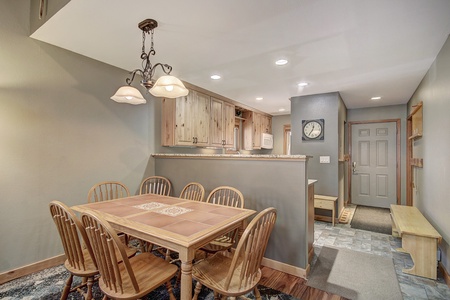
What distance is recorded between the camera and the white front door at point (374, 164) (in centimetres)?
511

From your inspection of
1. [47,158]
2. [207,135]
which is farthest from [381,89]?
[47,158]

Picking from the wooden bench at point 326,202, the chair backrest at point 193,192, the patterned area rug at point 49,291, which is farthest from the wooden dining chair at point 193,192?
the wooden bench at point 326,202

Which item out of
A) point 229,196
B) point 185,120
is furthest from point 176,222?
point 185,120

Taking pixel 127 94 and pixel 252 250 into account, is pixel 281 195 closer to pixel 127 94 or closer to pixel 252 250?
pixel 252 250

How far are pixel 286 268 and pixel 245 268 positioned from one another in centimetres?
122

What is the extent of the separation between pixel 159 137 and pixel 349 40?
9.41 feet

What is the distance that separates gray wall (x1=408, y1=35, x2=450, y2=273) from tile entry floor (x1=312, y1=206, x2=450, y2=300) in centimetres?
30

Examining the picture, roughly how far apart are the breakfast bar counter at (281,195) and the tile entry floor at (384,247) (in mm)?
482

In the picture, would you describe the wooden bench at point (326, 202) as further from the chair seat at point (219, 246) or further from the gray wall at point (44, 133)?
the gray wall at point (44, 133)

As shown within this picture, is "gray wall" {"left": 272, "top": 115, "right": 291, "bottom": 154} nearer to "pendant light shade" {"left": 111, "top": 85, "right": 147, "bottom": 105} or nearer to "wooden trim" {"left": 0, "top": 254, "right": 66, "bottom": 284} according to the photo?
"pendant light shade" {"left": 111, "top": 85, "right": 147, "bottom": 105}

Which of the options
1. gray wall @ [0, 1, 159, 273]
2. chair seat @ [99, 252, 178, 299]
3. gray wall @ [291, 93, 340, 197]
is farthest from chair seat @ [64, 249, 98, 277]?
gray wall @ [291, 93, 340, 197]

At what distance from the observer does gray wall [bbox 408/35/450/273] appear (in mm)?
2236

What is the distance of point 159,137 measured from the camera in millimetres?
3639

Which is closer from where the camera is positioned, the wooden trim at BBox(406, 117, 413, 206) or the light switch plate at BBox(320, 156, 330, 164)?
the light switch plate at BBox(320, 156, 330, 164)
